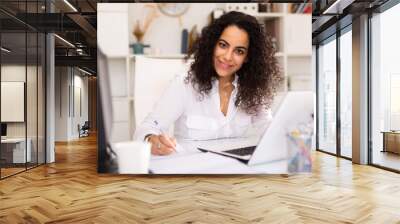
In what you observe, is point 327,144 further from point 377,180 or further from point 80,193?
point 80,193

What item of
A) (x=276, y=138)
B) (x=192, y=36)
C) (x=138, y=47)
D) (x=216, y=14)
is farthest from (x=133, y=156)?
(x=216, y=14)

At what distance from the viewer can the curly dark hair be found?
4746 mm

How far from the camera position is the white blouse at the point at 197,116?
4805 mm

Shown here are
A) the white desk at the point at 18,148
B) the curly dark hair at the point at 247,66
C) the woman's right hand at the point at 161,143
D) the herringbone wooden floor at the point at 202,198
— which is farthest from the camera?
the white desk at the point at 18,148

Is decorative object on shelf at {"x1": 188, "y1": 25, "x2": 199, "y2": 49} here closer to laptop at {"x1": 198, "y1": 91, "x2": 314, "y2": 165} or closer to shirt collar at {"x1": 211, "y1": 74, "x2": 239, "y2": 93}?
shirt collar at {"x1": 211, "y1": 74, "x2": 239, "y2": 93}

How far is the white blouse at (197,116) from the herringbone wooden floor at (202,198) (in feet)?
2.48

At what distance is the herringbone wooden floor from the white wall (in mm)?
1800

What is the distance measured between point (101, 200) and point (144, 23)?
2.15 m

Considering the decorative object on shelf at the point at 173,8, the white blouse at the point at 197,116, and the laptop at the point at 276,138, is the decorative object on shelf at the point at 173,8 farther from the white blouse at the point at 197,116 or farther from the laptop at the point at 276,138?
the laptop at the point at 276,138

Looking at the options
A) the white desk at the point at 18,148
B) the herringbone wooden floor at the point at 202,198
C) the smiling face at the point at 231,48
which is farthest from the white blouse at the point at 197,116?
the white desk at the point at 18,148

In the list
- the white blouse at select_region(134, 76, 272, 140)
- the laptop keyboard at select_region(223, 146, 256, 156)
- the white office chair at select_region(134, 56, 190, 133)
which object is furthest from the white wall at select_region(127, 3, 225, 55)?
the laptop keyboard at select_region(223, 146, 256, 156)

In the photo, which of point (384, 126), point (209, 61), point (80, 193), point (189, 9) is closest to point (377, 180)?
point (384, 126)

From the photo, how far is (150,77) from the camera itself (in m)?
4.80

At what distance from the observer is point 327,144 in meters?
9.43
